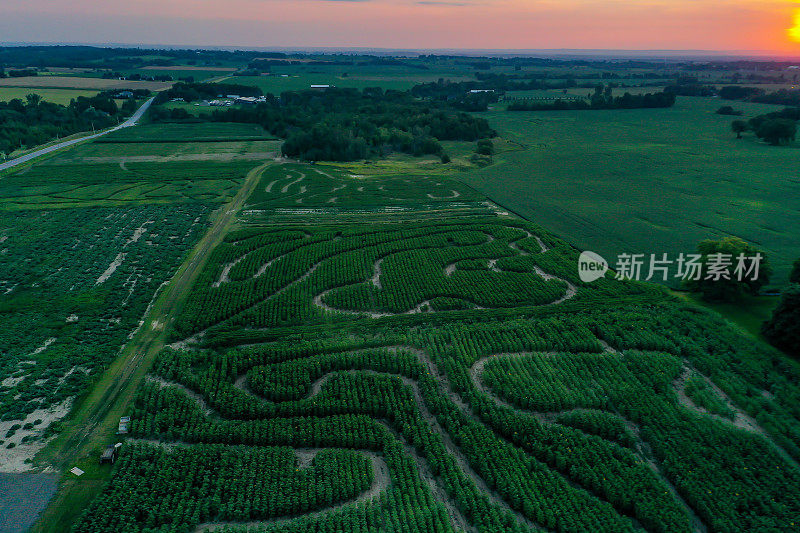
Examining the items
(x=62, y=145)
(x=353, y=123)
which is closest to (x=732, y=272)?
(x=353, y=123)

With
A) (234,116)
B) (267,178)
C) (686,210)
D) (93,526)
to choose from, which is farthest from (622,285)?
(234,116)

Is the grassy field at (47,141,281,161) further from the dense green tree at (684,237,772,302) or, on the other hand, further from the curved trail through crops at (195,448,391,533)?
the dense green tree at (684,237,772,302)

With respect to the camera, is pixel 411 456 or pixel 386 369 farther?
pixel 386 369

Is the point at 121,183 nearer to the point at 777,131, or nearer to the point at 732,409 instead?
the point at 732,409

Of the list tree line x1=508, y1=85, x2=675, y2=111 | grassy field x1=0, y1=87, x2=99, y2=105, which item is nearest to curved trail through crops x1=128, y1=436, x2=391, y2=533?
tree line x1=508, y1=85, x2=675, y2=111

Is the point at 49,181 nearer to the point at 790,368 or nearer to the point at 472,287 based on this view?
the point at 472,287
